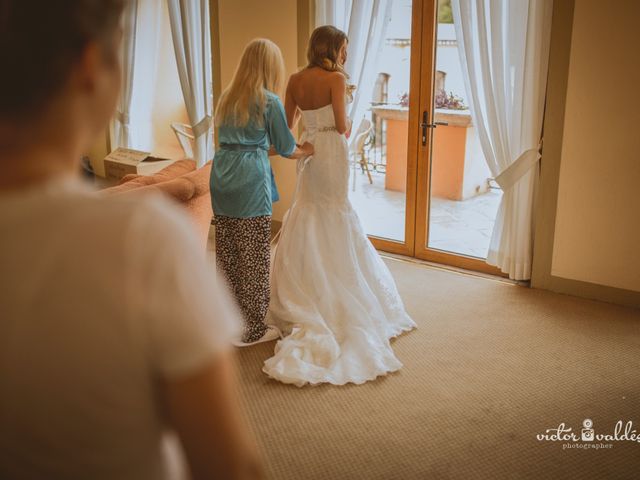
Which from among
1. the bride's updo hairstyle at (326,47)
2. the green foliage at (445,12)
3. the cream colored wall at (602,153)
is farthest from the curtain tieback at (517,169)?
the bride's updo hairstyle at (326,47)

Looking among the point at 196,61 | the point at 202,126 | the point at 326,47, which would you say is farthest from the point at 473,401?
the point at 196,61

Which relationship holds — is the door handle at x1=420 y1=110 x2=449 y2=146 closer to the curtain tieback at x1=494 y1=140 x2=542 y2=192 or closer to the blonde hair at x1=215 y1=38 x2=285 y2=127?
the curtain tieback at x1=494 y1=140 x2=542 y2=192

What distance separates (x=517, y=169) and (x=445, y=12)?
1231 mm

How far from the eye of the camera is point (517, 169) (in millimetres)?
4391

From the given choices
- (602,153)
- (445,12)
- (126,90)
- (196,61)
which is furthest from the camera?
(126,90)

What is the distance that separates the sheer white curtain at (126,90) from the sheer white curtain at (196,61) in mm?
915

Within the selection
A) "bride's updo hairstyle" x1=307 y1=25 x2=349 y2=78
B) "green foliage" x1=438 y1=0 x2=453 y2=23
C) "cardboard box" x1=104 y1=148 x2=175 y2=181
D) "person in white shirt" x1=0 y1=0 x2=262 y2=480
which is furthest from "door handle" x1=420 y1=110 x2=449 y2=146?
"person in white shirt" x1=0 y1=0 x2=262 y2=480

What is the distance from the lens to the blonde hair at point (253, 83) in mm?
3326

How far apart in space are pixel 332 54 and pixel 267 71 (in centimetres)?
44

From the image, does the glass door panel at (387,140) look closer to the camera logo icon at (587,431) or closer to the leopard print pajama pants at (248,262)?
the leopard print pajama pants at (248,262)

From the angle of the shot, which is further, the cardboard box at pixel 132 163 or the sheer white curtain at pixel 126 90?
the sheer white curtain at pixel 126 90

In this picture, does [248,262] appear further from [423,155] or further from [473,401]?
[423,155]

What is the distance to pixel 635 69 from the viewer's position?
3801 mm

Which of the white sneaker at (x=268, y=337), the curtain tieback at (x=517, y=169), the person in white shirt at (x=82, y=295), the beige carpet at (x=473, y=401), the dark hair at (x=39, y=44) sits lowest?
the beige carpet at (x=473, y=401)
